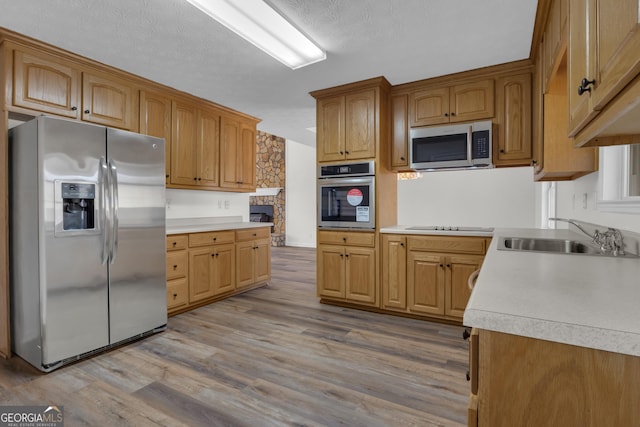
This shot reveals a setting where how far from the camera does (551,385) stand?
655 millimetres

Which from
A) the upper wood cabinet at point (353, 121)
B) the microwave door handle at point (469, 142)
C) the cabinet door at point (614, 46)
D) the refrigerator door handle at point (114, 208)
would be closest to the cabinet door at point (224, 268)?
the refrigerator door handle at point (114, 208)

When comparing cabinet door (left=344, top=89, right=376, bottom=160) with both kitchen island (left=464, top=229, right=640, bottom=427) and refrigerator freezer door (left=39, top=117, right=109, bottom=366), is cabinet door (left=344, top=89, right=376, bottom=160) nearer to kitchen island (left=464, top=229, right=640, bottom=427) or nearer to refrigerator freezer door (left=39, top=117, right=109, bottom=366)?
refrigerator freezer door (left=39, top=117, right=109, bottom=366)

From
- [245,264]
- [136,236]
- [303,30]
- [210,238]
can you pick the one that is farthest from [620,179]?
[245,264]

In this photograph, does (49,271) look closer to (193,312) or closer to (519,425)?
(193,312)

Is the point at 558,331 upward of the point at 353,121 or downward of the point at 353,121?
downward

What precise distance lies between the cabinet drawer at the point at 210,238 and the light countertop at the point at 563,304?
292cm

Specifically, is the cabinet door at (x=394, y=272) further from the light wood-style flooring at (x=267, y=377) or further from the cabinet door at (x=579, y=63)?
the cabinet door at (x=579, y=63)

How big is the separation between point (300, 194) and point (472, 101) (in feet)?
20.2

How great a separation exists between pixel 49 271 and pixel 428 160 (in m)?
3.21

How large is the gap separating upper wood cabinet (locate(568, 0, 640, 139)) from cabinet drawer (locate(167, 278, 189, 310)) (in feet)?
10.6

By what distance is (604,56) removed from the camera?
0.78 meters

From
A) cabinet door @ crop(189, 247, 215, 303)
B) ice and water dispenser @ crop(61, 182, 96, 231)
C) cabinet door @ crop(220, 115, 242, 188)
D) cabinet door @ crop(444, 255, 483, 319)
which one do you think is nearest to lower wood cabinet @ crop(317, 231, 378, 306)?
cabinet door @ crop(444, 255, 483, 319)

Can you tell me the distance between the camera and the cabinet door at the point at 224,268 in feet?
11.9

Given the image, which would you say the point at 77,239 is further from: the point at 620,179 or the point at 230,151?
the point at 620,179
